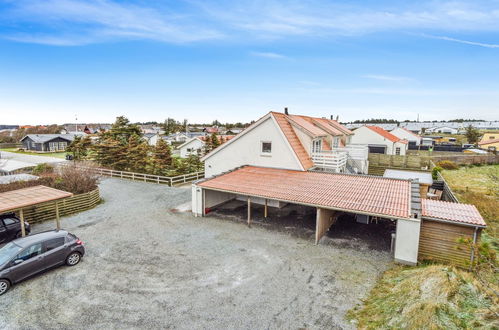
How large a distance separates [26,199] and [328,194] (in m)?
14.7

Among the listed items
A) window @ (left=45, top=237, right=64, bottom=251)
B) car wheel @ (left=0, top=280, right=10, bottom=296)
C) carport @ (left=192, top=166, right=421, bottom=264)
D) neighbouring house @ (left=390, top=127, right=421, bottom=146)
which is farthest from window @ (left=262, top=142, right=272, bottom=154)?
neighbouring house @ (left=390, top=127, right=421, bottom=146)

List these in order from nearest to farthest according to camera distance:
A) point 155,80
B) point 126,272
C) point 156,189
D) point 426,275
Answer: point 426,275 → point 126,272 → point 156,189 → point 155,80

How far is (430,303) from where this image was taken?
722 cm

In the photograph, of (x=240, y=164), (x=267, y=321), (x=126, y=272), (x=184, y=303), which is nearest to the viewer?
(x=267, y=321)

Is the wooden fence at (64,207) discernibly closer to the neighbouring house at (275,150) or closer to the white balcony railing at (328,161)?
the neighbouring house at (275,150)

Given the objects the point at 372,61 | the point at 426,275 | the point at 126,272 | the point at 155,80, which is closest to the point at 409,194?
the point at 426,275

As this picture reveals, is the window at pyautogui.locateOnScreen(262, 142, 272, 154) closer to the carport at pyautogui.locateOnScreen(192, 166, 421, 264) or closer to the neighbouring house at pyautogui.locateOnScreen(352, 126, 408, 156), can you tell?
the carport at pyautogui.locateOnScreen(192, 166, 421, 264)

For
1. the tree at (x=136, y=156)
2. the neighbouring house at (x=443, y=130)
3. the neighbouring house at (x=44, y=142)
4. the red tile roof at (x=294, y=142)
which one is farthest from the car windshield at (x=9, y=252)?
the neighbouring house at (x=443, y=130)

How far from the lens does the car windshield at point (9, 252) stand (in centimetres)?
913

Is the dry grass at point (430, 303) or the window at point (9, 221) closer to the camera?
the dry grass at point (430, 303)

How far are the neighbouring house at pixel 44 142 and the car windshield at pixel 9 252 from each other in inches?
2317

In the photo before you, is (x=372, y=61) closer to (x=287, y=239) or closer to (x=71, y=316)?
(x=287, y=239)

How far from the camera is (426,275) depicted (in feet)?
29.7

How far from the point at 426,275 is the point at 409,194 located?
17.6 feet
